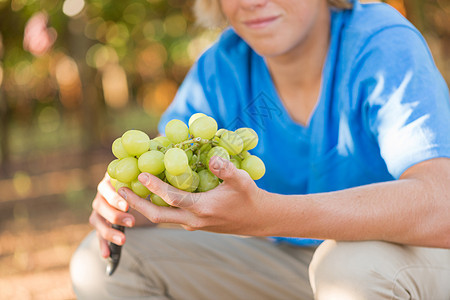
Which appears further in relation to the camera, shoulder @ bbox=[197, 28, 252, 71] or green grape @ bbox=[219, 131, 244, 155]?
shoulder @ bbox=[197, 28, 252, 71]

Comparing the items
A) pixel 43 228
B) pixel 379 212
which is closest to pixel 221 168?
pixel 379 212

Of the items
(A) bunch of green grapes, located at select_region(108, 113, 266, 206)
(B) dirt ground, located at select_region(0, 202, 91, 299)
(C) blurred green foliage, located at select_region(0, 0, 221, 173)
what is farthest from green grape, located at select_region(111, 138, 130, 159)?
(C) blurred green foliage, located at select_region(0, 0, 221, 173)

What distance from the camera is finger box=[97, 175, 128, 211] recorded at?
5.23ft

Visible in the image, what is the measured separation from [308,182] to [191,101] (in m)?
0.63

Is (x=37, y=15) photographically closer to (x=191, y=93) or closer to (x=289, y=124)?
(x=191, y=93)

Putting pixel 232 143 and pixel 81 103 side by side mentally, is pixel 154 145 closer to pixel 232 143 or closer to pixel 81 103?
pixel 232 143

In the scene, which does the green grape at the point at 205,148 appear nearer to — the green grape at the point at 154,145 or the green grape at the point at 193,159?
the green grape at the point at 193,159

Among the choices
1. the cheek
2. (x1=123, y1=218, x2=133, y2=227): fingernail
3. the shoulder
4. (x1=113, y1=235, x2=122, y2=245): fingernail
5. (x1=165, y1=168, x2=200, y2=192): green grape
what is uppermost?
the cheek

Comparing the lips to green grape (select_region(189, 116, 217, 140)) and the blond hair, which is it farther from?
green grape (select_region(189, 116, 217, 140))

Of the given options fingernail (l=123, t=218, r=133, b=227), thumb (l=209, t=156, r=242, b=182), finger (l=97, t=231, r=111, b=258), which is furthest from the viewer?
finger (l=97, t=231, r=111, b=258)

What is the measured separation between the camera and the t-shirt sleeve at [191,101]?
217cm

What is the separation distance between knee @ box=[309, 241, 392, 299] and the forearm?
58mm

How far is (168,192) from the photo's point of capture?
1228 millimetres

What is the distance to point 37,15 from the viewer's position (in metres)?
4.67
